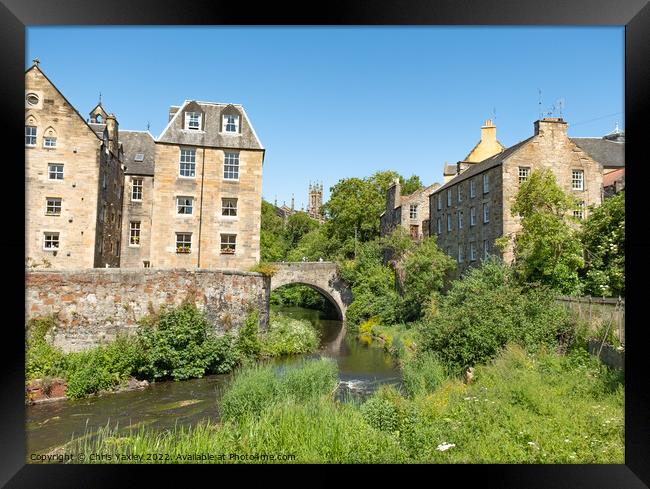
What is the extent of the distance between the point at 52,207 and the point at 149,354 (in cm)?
860

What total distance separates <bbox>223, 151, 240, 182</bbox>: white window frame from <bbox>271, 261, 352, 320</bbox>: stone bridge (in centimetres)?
714

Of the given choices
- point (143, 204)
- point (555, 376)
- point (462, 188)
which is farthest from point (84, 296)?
point (462, 188)

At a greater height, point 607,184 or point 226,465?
point 607,184

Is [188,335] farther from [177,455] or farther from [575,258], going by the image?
[575,258]

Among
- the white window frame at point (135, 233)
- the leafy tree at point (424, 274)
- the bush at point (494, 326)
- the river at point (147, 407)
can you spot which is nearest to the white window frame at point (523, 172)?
the leafy tree at point (424, 274)

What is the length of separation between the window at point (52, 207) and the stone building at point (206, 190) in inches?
134

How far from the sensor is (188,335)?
13.5 metres

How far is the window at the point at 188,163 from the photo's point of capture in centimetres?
1869

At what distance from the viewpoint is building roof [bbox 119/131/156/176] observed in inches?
906

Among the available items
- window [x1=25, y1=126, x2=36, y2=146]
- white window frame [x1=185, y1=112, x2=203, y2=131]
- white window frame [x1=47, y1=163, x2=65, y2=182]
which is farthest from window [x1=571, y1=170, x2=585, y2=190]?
window [x1=25, y1=126, x2=36, y2=146]

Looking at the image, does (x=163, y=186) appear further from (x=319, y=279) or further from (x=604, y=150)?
(x=604, y=150)

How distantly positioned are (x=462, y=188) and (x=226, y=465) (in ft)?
64.8

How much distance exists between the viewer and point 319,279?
2625 cm

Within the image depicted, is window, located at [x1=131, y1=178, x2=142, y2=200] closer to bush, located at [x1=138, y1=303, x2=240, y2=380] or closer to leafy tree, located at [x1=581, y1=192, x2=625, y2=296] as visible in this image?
bush, located at [x1=138, y1=303, x2=240, y2=380]
